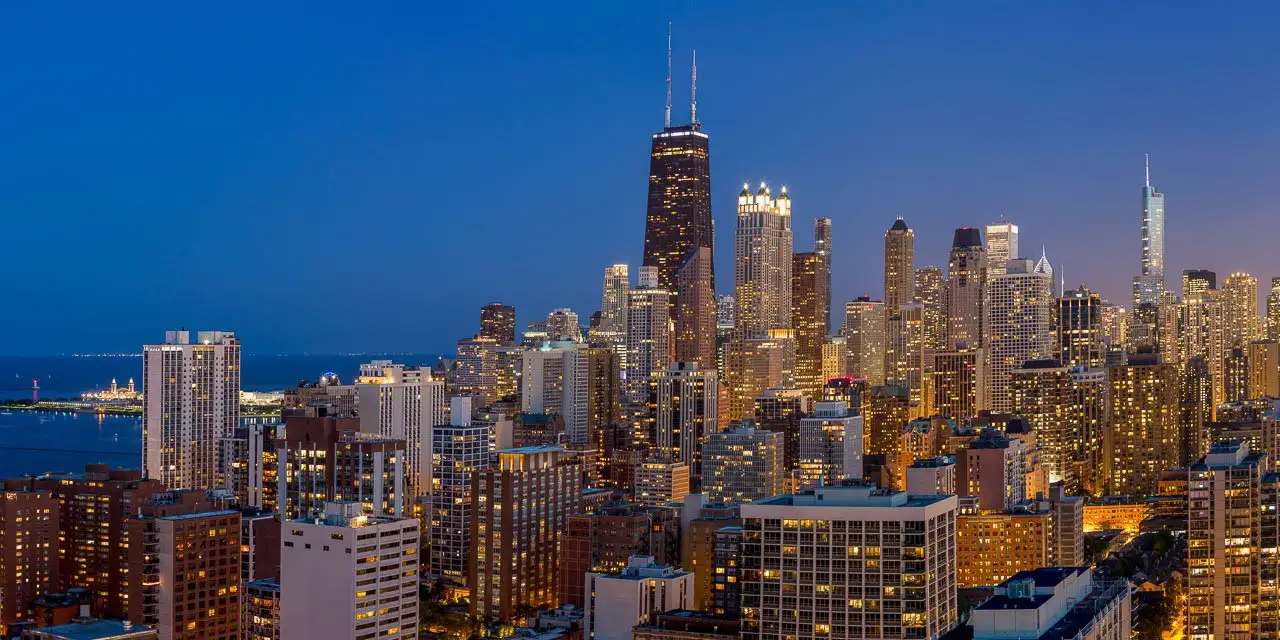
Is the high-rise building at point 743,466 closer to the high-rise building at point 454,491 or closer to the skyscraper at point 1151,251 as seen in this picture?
the high-rise building at point 454,491

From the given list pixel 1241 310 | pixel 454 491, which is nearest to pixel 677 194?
pixel 1241 310

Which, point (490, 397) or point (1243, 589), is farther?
point (490, 397)

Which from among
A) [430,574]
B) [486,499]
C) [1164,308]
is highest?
[1164,308]

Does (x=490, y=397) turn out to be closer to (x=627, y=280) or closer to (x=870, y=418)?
(x=627, y=280)

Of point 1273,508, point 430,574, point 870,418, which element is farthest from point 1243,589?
point 870,418

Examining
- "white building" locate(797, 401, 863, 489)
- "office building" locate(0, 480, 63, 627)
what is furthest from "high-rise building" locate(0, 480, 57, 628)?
"white building" locate(797, 401, 863, 489)

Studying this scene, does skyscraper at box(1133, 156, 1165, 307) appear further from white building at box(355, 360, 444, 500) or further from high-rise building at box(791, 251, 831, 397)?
white building at box(355, 360, 444, 500)
